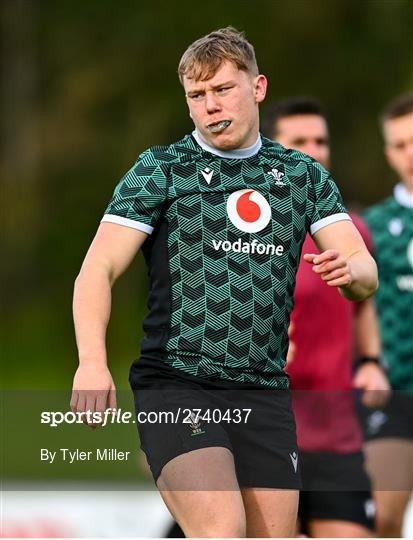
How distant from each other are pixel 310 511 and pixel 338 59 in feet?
40.9

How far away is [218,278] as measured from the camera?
4.46m

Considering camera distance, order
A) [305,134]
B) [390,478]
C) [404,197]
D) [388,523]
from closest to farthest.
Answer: [305,134], [388,523], [390,478], [404,197]

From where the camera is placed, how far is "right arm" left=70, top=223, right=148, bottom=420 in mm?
4191

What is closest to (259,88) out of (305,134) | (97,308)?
(97,308)

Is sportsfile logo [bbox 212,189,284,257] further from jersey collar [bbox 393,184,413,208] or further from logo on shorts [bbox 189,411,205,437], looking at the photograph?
jersey collar [bbox 393,184,413,208]

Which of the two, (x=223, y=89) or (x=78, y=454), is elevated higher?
(x=223, y=89)

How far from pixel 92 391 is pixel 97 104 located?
14567 millimetres

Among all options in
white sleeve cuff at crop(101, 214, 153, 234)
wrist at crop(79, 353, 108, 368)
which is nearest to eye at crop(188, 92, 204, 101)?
white sleeve cuff at crop(101, 214, 153, 234)

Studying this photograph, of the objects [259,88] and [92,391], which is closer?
[92,391]

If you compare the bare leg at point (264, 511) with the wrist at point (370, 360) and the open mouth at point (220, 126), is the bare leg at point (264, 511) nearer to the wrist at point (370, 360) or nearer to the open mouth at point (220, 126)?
the open mouth at point (220, 126)

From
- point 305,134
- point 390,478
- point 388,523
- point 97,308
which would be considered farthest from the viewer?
point 390,478

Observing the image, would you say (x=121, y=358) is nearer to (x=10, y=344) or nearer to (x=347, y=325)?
(x=10, y=344)

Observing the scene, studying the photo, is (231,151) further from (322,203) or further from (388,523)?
(388,523)

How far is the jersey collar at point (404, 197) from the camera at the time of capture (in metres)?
7.47
